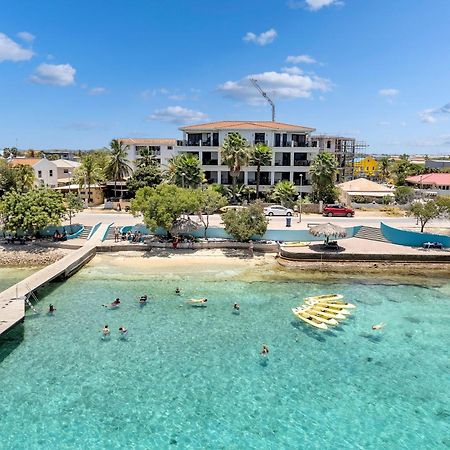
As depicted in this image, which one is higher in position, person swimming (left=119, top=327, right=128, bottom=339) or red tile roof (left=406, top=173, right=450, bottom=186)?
red tile roof (left=406, top=173, right=450, bottom=186)

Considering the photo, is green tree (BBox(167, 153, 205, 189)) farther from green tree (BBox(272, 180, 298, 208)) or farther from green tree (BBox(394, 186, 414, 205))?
green tree (BBox(394, 186, 414, 205))

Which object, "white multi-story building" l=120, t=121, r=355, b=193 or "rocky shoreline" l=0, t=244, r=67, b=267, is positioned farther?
"white multi-story building" l=120, t=121, r=355, b=193

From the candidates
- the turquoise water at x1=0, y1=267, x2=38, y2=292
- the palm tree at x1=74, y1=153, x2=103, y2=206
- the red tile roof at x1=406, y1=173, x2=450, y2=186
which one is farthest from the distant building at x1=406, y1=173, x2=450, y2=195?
the turquoise water at x1=0, y1=267, x2=38, y2=292

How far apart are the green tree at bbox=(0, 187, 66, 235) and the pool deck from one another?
4.45 metres

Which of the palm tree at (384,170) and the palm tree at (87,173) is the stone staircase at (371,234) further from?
the palm tree at (384,170)

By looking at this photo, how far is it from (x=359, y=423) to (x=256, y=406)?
4569mm

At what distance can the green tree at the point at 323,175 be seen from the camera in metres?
62.4

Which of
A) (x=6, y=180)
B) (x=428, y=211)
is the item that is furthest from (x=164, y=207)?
(x=6, y=180)

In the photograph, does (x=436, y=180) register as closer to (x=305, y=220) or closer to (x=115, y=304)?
(x=305, y=220)

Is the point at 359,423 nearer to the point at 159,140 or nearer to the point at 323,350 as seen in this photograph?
the point at 323,350

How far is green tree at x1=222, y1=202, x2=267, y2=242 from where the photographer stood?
44906 mm

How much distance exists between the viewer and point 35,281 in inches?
1304

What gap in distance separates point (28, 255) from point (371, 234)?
3545 cm

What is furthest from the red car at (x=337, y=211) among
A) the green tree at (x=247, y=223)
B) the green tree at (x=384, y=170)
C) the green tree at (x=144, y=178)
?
the green tree at (x=384, y=170)
